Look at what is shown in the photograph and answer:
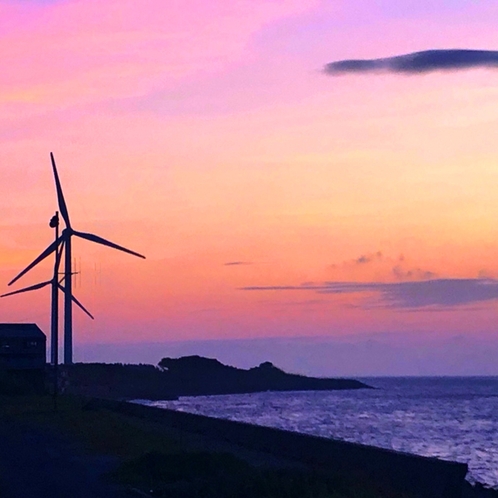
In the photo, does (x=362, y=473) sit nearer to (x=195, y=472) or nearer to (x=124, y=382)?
(x=195, y=472)

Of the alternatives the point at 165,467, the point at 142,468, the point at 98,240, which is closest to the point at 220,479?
the point at 165,467

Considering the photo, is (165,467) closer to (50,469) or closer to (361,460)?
(50,469)

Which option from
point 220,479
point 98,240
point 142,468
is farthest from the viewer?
point 98,240

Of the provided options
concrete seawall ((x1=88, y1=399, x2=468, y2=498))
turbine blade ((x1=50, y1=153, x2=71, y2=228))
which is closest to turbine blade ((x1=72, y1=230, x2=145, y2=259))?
turbine blade ((x1=50, y1=153, x2=71, y2=228))

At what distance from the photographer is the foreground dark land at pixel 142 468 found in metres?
17.8

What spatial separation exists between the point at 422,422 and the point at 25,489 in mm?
65318

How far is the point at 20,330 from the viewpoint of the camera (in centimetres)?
8631

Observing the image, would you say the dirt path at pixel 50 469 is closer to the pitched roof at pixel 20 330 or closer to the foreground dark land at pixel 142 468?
the foreground dark land at pixel 142 468

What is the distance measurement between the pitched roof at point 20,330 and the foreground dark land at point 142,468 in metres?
46.7

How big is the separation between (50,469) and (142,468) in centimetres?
312

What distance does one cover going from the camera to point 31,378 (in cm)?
8531

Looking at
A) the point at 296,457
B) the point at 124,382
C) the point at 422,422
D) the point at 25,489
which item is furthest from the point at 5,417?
the point at 124,382

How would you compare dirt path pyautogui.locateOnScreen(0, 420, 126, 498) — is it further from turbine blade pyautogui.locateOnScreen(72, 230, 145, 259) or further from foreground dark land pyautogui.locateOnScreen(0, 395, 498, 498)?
turbine blade pyautogui.locateOnScreen(72, 230, 145, 259)

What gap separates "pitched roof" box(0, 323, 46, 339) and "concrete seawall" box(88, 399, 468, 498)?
54405 millimetres
